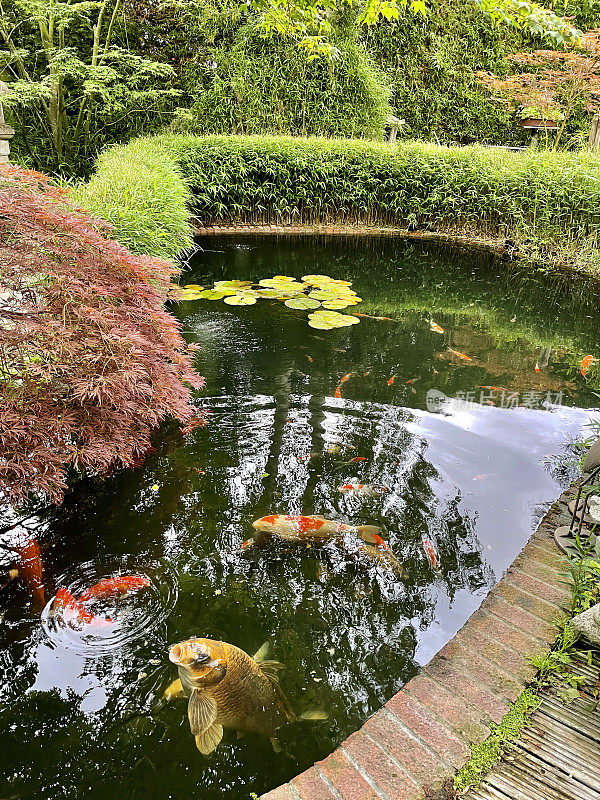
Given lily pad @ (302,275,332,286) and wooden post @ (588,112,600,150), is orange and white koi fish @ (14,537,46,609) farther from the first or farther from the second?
wooden post @ (588,112,600,150)

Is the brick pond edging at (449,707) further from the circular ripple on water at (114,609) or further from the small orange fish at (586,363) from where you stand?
the small orange fish at (586,363)

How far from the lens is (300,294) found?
5457mm

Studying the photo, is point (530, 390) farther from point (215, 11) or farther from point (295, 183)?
point (215, 11)

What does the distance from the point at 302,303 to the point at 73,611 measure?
3.76m

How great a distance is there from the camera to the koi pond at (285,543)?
5.17ft

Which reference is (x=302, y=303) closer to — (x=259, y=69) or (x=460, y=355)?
(x=460, y=355)

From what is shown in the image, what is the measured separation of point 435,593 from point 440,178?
727 cm

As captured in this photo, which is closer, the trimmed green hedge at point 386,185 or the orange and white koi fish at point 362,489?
the orange and white koi fish at point 362,489

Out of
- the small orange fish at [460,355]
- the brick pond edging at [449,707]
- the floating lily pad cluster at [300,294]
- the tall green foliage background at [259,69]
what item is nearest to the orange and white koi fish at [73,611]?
the brick pond edging at [449,707]

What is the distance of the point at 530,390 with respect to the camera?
3.93 meters

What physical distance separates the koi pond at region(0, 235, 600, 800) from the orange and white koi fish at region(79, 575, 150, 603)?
43mm

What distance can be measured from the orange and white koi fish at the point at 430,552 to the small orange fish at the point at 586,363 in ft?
8.66

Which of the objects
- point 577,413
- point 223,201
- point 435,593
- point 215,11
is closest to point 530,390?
point 577,413

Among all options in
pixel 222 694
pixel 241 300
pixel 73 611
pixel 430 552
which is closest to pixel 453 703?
pixel 222 694
